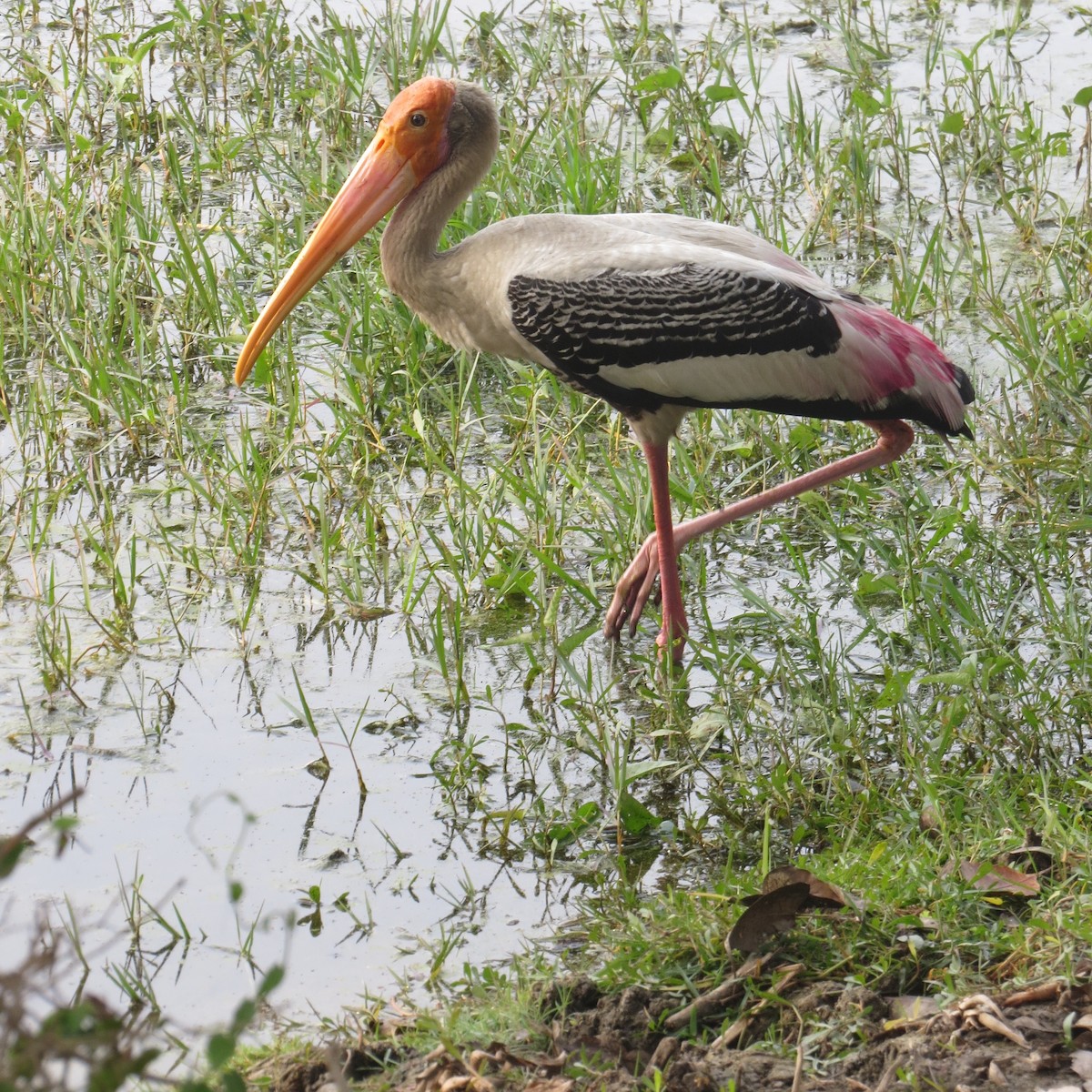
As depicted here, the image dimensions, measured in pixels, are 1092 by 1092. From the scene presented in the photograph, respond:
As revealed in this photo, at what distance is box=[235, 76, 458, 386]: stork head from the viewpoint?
4.19m

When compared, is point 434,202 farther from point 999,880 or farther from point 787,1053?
point 787,1053

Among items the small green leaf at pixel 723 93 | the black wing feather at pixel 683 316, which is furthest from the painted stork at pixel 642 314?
the small green leaf at pixel 723 93

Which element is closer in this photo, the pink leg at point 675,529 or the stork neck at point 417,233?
the pink leg at point 675,529

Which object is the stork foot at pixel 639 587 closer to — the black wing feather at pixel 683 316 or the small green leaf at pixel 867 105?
the black wing feather at pixel 683 316

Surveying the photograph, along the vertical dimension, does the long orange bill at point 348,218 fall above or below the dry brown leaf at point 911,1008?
above

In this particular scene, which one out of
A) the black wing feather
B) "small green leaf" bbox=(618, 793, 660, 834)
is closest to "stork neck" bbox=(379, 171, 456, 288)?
the black wing feather

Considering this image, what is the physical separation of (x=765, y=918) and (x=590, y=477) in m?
2.03

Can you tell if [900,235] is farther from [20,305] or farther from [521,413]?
[20,305]

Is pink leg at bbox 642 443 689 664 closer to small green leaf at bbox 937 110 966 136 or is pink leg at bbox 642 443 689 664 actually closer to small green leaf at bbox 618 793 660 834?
small green leaf at bbox 618 793 660 834

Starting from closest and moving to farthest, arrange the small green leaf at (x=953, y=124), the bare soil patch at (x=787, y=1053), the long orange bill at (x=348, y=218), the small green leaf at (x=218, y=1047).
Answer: the small green leaf at (x=218, y=1047)
the bare soil patch at (x=787, y=1053)
the long orange bill at (x=348, y=218)
the small green leaf at (x=953, y=124)

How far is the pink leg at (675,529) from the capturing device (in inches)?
159

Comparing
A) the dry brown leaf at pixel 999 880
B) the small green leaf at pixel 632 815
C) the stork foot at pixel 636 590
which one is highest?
the stork foot at pixel 636 590

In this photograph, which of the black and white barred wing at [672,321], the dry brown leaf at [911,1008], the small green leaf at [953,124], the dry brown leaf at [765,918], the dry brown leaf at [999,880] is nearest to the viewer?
the dry brown leaf at [911,1008]

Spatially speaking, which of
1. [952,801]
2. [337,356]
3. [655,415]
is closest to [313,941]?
[952,801]
